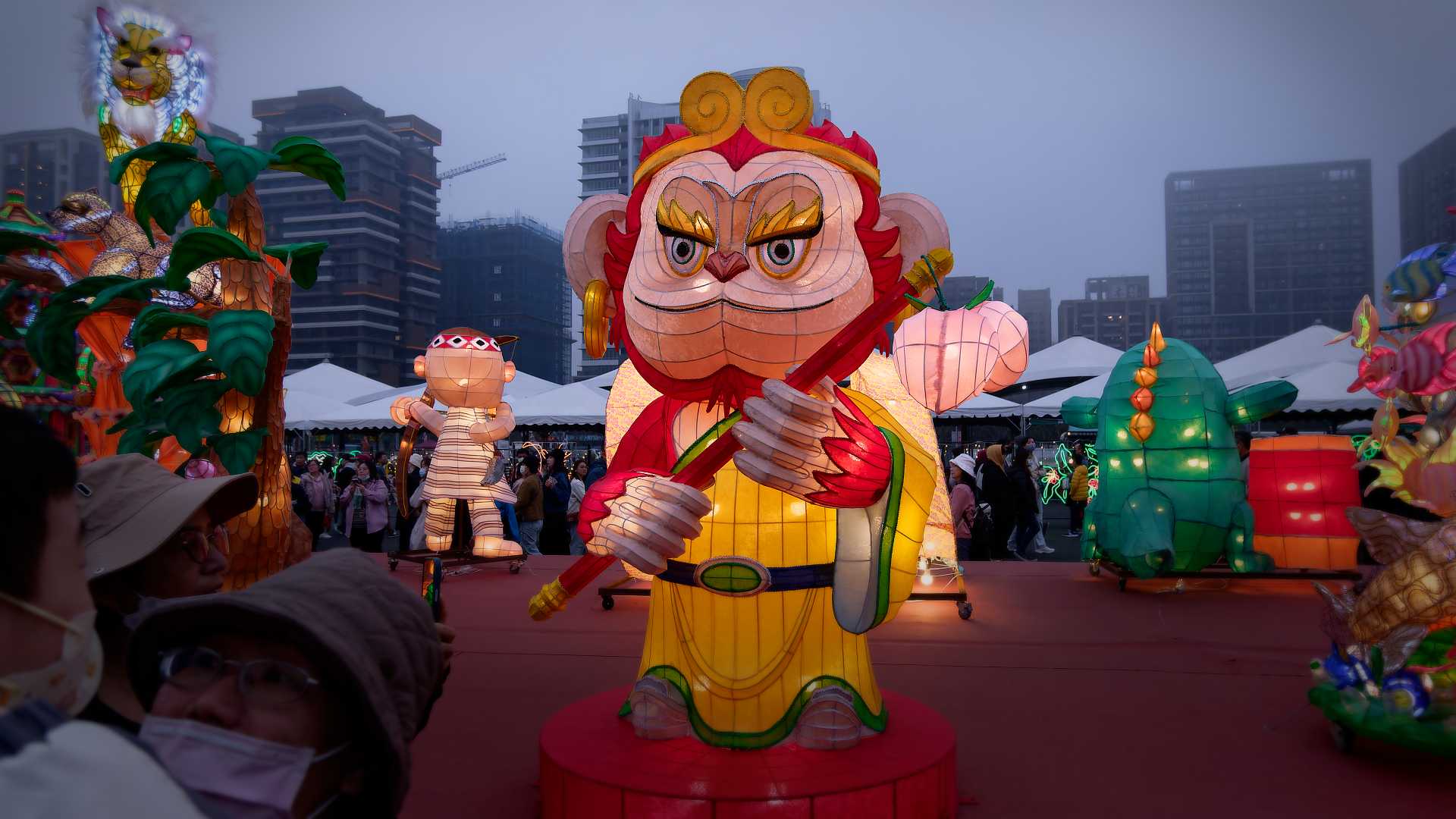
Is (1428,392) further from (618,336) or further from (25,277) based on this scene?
(25,277)

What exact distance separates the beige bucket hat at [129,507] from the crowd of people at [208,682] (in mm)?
518

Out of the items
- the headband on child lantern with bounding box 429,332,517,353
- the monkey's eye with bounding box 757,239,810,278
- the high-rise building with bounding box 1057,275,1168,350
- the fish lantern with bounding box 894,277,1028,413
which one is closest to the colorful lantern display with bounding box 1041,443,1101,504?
the headband on child lantern with bounding box 429,332,517,353

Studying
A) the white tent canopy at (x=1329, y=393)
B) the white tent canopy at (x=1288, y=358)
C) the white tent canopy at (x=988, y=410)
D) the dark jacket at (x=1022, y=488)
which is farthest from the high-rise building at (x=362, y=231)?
the white tent canopy at (x=1329, y=393)

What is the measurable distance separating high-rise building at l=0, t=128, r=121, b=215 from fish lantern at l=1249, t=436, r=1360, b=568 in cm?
1071

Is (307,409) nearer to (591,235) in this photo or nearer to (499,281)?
(591,235)

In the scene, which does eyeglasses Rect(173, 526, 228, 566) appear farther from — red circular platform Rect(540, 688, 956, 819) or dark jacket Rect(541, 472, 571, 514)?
dark jacket Rect(541, 472, 571, 514)

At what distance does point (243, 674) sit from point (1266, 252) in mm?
30765

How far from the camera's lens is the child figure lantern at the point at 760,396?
2.39 m

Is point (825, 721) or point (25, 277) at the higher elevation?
point (25, 277)

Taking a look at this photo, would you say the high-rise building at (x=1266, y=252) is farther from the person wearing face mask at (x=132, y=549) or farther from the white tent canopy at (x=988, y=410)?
the person wearing face mask at (x=132, y=549)

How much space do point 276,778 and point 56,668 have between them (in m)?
0.25

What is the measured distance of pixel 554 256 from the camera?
5656cm

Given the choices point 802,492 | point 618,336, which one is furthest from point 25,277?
point 802,492

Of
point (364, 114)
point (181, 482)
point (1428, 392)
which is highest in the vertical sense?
point (364, 114)
